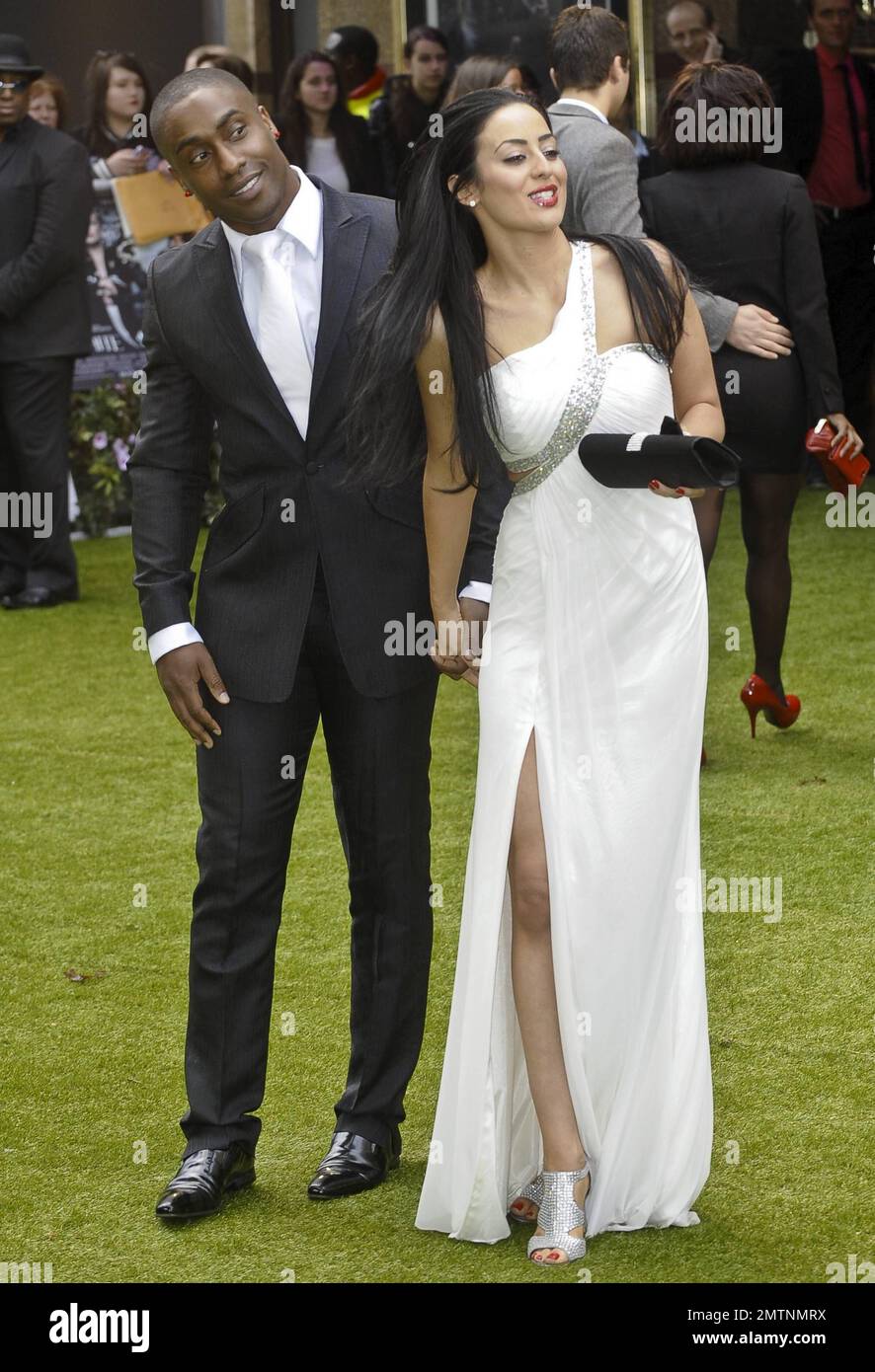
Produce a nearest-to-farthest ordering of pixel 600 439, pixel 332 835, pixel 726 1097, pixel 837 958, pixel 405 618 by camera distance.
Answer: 1. pixel 600 439
2. pixel 405 618
3. pixel 726 1097
4. pixel 837 958
5. pixel 332 835

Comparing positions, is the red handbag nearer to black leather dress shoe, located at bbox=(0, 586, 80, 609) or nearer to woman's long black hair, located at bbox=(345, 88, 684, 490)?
woman's long black hair, located at bbox=(345, 88, 684, 490)

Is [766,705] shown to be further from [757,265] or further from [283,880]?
[283,880]

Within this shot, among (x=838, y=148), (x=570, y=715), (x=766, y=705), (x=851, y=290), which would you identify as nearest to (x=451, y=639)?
(x=570, y=715)

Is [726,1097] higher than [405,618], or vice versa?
[405,618]

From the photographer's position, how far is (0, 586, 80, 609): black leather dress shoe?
895cm

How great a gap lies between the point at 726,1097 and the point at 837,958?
2.55 ft

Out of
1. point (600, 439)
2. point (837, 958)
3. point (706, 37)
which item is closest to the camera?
point (600, 439)

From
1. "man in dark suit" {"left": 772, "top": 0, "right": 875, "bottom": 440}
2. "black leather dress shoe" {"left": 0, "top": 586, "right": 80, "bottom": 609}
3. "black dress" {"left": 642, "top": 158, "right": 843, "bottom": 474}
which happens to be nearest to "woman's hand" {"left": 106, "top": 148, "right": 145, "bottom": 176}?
"black leather dress shoe" {"left": 0, "top": 586, "right": 80, "bottom": 609}

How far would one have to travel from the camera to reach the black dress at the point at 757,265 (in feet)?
18.8

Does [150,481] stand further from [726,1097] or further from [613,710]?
[726,1097]

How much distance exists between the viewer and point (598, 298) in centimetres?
304

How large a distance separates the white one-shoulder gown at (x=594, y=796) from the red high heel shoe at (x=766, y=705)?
307 cm

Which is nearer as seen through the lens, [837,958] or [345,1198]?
[345,1198]

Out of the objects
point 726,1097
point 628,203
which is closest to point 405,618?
point 726,1097
